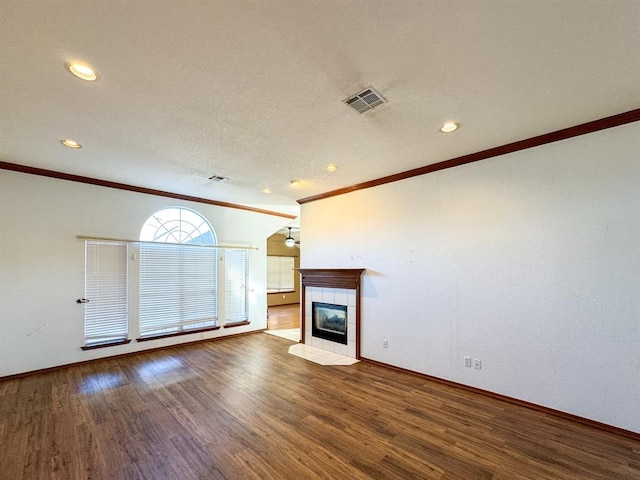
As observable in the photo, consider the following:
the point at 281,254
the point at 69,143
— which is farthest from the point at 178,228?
the point at 281,254

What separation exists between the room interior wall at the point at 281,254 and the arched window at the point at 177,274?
16.0 feet

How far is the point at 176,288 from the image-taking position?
5.16m

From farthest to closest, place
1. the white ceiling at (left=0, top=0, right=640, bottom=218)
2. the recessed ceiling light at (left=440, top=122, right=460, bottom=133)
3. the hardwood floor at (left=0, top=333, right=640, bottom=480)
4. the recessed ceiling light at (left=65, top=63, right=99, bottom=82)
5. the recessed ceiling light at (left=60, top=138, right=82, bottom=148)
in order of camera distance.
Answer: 1. the recessed ceiling light at (left=60, top=138, right=82, bottom=148)
2. the recessed ceiling light at (left=440, top=122, right=460, bottom=133)
3. the hardwood floor at (left=0, top=333, right=640, bottom=480)
4. the recessed ceiling light at (left=65, top=63, right=99, bottom=82)
5. the white ceiling at (left=0, top=0, right=640, bottom=218)

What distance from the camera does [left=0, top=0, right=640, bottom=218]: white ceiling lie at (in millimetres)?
1481

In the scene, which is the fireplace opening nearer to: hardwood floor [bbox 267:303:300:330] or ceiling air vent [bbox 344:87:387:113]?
hardwood floor [bbox 267:303:300:330]

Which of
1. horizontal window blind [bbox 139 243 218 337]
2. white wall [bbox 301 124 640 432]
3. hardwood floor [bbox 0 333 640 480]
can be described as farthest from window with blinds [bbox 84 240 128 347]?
white wall [bbox 301 124 640 432]

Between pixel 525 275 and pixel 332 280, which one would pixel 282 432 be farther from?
pixel 525 275

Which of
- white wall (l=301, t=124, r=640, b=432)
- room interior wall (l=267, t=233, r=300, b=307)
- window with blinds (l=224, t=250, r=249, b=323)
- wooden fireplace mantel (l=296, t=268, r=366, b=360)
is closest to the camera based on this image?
white wall (l=301, t=124, r=640, b=432)

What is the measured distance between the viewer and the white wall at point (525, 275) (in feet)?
8.14

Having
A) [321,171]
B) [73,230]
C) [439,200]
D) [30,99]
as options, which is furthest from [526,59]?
[73,230]

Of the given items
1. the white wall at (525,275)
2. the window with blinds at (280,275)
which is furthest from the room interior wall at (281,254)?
the white wall at (525,275)

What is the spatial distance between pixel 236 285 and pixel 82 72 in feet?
15.3

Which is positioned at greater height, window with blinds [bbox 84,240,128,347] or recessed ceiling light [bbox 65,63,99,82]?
recessed ceiling light [bbox 65,63,99,82]

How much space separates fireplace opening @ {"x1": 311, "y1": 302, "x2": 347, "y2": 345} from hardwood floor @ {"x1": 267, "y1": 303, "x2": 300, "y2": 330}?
1.97 metres
